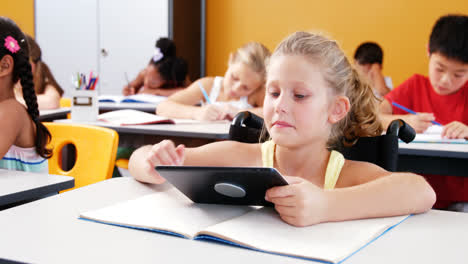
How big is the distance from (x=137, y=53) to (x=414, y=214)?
14.7 ft

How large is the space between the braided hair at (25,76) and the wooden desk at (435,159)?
1.18 meters

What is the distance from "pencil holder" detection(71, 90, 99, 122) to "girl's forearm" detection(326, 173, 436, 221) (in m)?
1.73

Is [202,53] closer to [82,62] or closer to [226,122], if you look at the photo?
[82,62]

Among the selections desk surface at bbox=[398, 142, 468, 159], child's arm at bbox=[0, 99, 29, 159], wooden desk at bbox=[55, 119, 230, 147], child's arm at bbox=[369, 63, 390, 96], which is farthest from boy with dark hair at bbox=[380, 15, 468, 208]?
child's arm at bbox=[369, 63, 390, 96]

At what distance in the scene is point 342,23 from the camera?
489 centimetres

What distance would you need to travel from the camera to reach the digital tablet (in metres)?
0.82

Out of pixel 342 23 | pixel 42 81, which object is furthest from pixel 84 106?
pixel 342 23

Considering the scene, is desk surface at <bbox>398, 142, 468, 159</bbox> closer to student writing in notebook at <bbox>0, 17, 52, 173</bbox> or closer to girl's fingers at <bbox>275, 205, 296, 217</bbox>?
girl's fingers at <bbox>275, 205, 296, 217</bbox>

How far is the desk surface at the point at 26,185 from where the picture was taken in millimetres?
1090

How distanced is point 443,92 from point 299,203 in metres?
1.78

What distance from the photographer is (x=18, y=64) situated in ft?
5.56

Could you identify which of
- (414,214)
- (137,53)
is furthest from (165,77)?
(414,214)

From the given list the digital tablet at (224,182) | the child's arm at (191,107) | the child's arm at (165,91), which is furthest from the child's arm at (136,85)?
the digital tablet at (224,182)

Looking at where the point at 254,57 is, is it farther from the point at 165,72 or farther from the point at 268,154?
the point at 165,72
